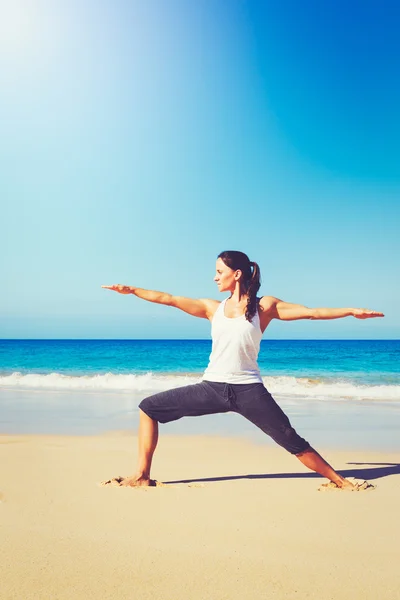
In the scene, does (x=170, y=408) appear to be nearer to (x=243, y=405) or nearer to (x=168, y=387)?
(x=243, y=405)

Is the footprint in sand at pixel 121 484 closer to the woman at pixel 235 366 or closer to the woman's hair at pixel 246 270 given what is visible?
the woman at pixel 235 366

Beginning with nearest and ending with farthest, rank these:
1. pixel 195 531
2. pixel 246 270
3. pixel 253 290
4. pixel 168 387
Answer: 1. pixel 195 531
2. pixel 253 290
3. pixel 246 270
4. pixel 168 387

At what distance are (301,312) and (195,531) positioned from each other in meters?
1.93

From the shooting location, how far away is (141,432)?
4789mm

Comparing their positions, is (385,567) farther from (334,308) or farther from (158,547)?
(334,308)

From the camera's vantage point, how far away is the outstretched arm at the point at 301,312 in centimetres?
458

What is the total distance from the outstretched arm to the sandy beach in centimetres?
143

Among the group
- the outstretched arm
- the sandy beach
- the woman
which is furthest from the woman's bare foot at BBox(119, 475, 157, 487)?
the outstretched arm

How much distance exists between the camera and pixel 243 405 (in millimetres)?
4523

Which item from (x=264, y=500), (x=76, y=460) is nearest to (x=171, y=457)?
(x=76, y=460)

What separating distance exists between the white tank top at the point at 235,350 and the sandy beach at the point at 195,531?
37.4 inches

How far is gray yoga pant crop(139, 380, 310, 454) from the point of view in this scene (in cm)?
451

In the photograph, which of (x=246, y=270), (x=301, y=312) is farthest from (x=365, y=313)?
(x=246, y=270)

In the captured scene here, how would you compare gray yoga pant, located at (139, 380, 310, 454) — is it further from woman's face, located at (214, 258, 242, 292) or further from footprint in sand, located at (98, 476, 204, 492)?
woman's face, located at (214, 258, 242, 292)
